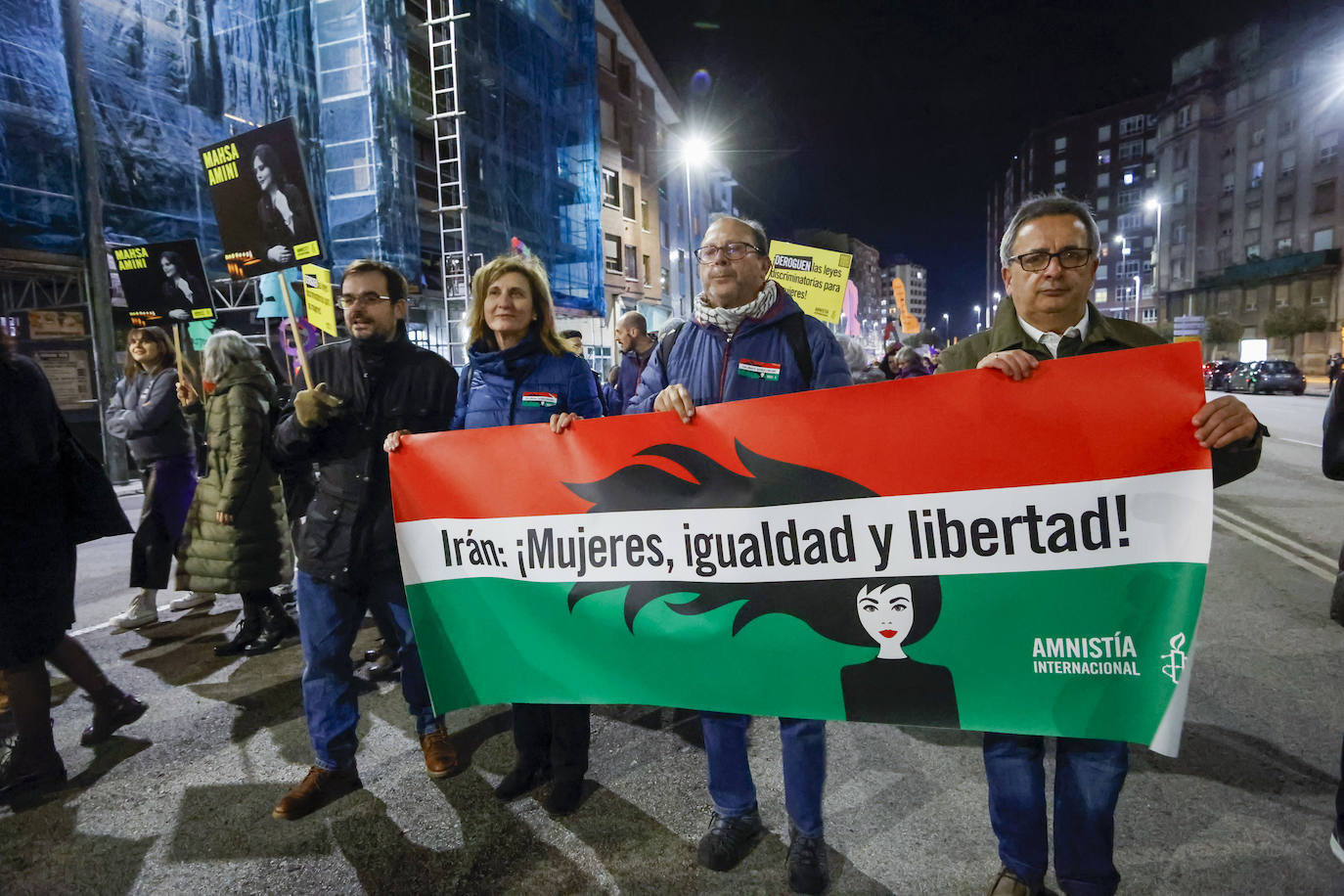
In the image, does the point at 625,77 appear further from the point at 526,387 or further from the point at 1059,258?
the point at 1059,258

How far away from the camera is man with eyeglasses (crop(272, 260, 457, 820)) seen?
3129 mm

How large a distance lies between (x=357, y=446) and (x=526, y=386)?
2.57 ft

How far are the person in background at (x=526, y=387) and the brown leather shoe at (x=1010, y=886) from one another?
5.10ft

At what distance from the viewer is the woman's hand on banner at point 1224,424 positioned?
2014 millimetres

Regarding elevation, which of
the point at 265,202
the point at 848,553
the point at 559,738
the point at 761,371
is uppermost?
the point at 265,202

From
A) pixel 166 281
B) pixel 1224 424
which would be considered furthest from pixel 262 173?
pixel 1224 424

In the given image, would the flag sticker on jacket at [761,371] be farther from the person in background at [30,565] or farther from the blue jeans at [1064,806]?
the person in background at [30,565]

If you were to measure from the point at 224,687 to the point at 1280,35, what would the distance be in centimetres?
8062

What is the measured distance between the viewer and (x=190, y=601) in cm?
610

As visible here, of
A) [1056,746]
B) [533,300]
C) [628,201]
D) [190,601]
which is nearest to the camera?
[1056,746]

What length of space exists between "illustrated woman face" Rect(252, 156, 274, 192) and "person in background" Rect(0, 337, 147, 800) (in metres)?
1.43

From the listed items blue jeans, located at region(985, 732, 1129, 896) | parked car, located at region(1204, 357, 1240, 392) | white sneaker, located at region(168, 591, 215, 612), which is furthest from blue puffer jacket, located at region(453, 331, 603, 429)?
parked car, located at region(1204, 357, 1240, 392)

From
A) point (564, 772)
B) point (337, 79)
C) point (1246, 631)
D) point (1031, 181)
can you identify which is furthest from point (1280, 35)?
point (564, 772)

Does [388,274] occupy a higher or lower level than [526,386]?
higher
